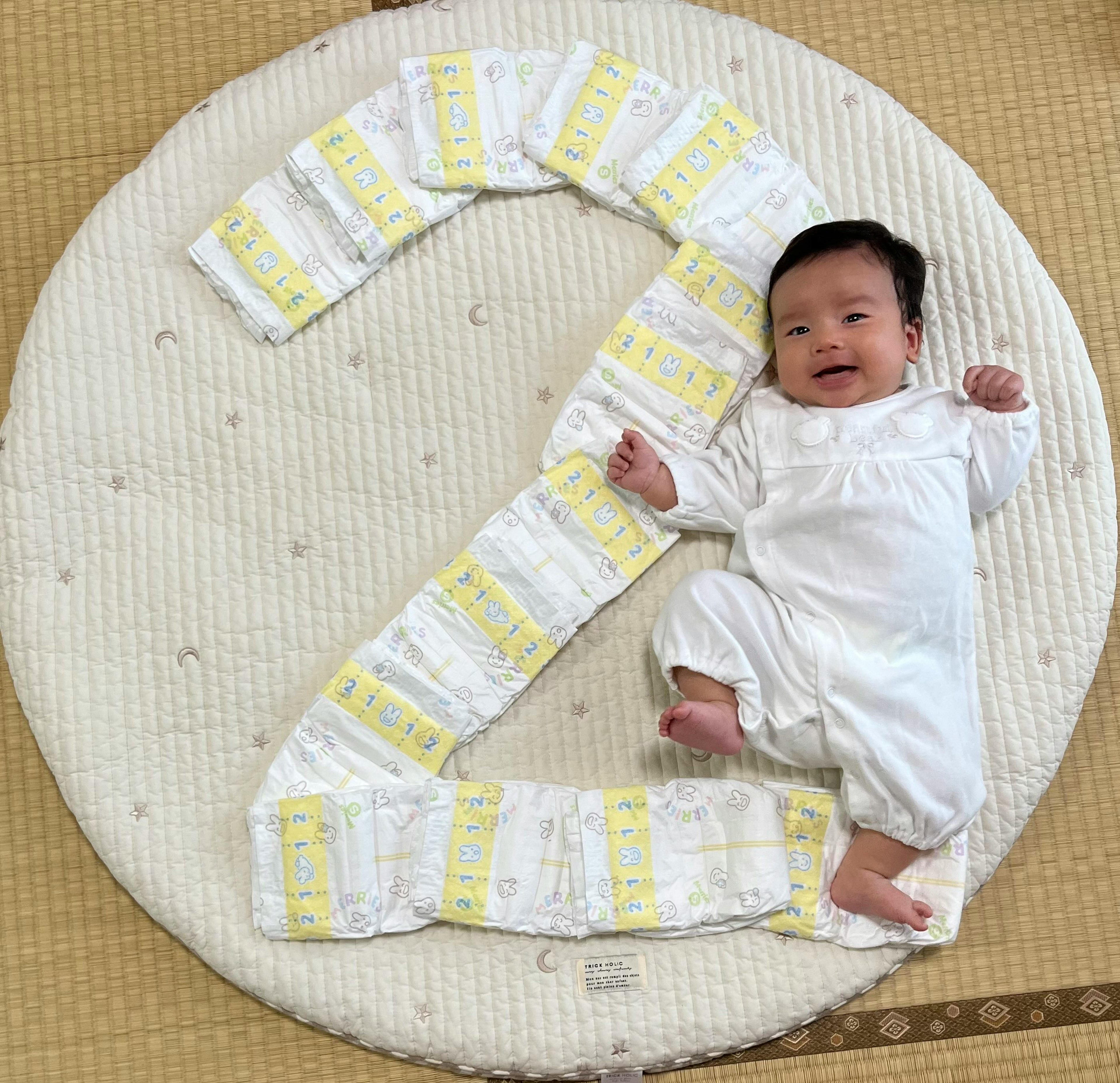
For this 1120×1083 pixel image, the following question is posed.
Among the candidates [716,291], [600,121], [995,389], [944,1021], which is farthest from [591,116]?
[944,1021]

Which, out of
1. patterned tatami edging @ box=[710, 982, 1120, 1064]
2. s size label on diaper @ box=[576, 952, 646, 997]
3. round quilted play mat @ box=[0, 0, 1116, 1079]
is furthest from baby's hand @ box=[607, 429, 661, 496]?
patterned tatami edging @ box=[710, 982, 1120, 1064]

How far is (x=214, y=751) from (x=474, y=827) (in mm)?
335

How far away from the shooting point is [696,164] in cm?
134

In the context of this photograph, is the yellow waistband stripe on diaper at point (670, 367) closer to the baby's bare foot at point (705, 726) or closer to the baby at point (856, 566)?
the baby at point (856, 566)

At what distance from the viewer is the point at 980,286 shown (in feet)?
4.42

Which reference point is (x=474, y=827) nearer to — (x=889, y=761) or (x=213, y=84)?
(x=889, y=761)

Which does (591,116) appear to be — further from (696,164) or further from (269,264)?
(269,264)

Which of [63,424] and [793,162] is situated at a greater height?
[793,162]

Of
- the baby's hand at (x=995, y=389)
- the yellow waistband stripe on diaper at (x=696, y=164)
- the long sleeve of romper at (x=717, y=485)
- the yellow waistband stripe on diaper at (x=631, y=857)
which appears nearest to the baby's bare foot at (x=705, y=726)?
the yellow waistband stripe on diaper at (x=631, y=857)

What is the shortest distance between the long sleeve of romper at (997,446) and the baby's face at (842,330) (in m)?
0.11

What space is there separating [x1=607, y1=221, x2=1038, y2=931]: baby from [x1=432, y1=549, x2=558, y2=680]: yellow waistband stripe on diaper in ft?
0.51

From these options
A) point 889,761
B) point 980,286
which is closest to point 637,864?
point 889,761

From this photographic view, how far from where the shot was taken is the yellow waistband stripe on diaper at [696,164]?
133 cm

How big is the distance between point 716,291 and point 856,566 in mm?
394
